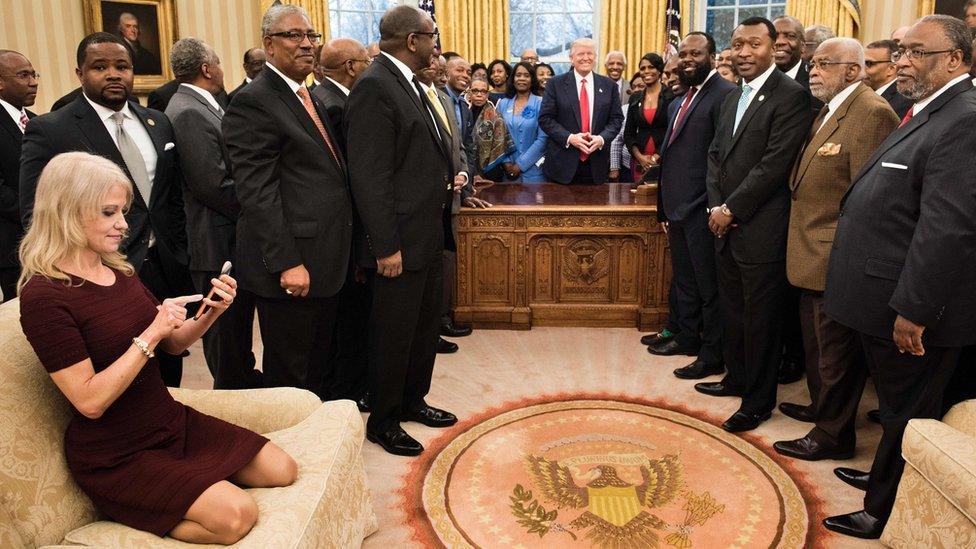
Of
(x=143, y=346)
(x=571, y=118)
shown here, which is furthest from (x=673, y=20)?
(x=143, y=346)

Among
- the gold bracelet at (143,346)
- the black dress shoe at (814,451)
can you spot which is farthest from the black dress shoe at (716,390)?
the gold bracelet at (143,346)

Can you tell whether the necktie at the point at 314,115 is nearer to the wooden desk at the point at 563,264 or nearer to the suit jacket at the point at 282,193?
the suit jacket at the point at 282,193

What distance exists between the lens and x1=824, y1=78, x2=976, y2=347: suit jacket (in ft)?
7.16

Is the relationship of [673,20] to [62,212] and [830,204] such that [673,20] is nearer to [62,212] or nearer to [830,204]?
[830,204]

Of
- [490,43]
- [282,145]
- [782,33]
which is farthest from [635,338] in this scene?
[490,43]

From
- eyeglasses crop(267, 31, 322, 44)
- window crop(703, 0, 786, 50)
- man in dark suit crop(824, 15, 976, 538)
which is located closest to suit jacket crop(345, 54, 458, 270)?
eyeglasses crop(267, 31, 322, 44)

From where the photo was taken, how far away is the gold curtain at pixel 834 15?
331 inches

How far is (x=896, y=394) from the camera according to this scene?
252 centimetres

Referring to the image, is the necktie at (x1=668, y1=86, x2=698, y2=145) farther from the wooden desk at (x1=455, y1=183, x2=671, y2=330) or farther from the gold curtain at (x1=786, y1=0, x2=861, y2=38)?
the gold curtain at (x1=786, y1=0, x2=861, y2=38)

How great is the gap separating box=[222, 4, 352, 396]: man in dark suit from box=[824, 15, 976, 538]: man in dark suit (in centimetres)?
193

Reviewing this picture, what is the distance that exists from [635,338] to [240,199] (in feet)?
9.66

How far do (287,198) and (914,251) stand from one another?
2.18 m

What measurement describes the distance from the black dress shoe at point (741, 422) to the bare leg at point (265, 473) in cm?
220

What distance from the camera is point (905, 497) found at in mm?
2346
